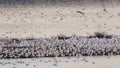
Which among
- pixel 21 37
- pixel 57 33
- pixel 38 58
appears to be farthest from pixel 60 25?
pixel 38 58

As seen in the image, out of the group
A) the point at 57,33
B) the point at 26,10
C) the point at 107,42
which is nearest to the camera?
the point at 107,42

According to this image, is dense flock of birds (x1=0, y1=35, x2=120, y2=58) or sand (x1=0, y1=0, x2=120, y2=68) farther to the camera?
sand (x1=0, y1=0, x2=120, y2=68)

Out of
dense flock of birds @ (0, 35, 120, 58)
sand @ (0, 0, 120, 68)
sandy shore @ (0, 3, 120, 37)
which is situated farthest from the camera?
sandy shore @ (0, 3, 120, 37)

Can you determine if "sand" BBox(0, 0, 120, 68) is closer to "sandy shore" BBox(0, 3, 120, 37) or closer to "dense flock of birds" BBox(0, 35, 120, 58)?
"sandy shore" BBox(0, 3, 120, 37)

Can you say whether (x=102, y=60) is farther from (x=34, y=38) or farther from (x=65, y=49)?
(x=34, y=38)

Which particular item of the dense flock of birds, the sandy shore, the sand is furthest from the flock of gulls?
the sandy shore

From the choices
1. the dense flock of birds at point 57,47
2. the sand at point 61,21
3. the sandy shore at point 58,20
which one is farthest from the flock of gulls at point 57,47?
the sandy shore at point 58,20

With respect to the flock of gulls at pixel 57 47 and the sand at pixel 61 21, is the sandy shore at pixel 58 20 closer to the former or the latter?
the sand at pixel 61 21

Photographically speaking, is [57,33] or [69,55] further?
[57,33]
